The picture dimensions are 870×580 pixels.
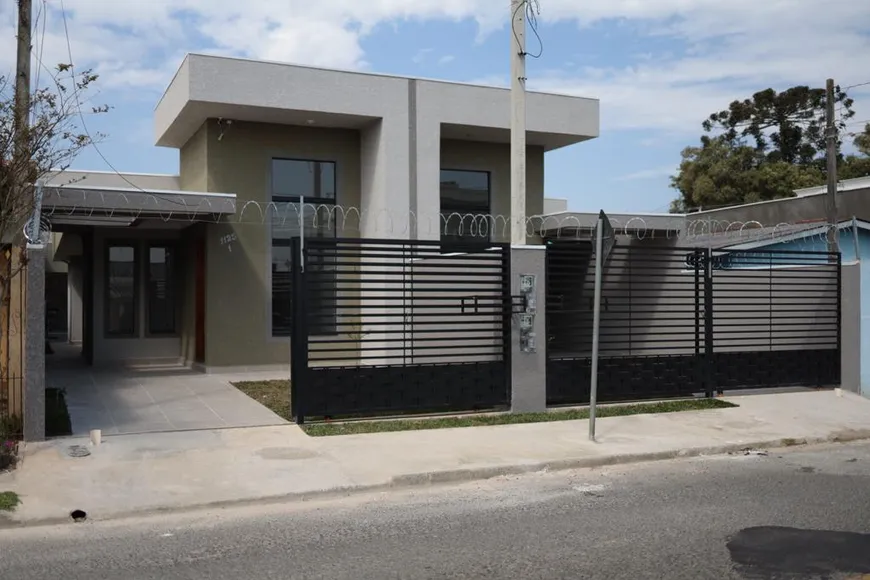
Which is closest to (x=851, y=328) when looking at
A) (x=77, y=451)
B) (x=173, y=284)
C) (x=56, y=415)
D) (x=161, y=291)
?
(x=77, y=451)

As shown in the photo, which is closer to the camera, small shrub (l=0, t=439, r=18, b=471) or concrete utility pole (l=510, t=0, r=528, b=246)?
small shrub (l=0, t=439, r=18, b=471)

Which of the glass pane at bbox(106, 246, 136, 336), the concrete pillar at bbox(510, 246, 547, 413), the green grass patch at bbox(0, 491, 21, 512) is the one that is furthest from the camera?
the glass pane at bbox(106, 246, 136, 336)

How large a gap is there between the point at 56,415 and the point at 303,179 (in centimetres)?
823

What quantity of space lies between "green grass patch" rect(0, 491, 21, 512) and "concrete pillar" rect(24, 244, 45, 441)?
2122 mm

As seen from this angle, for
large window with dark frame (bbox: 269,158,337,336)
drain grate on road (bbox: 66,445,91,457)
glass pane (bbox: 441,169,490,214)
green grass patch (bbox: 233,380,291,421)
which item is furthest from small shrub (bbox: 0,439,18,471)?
glass pane (bbox: 441,169,490,214)

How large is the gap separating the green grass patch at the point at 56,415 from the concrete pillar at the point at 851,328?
13431 millimetres

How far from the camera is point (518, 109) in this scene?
12398 millimetres

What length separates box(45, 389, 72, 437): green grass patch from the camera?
34.2 ft

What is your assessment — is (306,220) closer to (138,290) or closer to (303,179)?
(303,179)

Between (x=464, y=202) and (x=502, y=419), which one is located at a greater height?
(x=464, y=202)

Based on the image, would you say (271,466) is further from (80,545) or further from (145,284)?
(145,284)

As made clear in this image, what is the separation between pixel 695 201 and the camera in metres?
44.6

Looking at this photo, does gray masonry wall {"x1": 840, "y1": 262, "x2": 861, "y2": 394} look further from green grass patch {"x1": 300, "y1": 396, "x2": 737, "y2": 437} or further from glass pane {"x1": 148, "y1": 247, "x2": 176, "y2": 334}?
glass pane {"x1": 148, "y1": 247, "x2": 176, "y2": 334}

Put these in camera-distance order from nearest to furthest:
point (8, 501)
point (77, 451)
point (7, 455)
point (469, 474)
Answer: point (8, 501) < point (7, 455) < point (469, 474) < point (77, 451)
